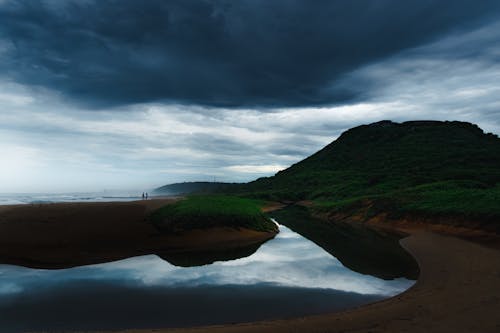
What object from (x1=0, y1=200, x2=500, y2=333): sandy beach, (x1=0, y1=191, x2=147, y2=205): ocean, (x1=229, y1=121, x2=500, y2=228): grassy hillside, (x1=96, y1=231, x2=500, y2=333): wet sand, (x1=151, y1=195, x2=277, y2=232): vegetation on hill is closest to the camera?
(x1=96, y1=231, x2=500, y2=333): wet sand

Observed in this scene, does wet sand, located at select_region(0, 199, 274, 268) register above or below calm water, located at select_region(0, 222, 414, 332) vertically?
above

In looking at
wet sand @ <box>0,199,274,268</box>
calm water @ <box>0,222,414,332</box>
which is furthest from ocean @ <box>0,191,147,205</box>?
calm water @ <box>0,222,414,332</box>

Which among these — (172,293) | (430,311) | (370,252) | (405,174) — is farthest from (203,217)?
(405,174)

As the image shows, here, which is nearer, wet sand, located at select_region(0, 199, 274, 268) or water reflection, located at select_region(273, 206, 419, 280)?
water reflection, located at select_region(273, 206, 419, 280)

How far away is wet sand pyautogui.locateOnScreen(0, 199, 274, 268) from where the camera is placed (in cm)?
1719

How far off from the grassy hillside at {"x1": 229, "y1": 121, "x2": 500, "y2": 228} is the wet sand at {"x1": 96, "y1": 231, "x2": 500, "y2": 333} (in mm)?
13568

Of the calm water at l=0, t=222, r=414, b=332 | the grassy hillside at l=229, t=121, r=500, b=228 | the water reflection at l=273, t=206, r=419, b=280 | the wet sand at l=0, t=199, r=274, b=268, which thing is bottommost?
the water reflection at l=273, t=206, r=419, b=280

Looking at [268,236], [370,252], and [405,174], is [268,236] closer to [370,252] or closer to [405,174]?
[370,252]

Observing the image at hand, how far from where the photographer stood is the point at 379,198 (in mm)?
42250

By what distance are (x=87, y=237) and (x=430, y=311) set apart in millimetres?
18643

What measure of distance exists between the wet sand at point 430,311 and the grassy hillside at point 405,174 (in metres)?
13.6

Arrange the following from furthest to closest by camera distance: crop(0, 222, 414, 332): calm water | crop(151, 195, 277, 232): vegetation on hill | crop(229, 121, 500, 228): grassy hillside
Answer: crop(229, 121, 500, 228): grassy hillside
crop(151, 195, 277, 232): vegetation on hill
crop(0, 222, 414, 332): calm water

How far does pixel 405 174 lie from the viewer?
79.0 meters

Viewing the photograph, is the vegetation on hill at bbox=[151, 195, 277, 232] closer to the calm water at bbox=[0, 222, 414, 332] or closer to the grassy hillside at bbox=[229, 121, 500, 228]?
the calm water at bbox=[0, 222, 414, 332]
